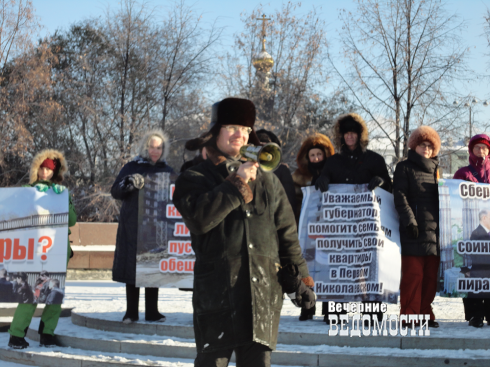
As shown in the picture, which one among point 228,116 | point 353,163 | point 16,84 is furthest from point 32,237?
point 16,84

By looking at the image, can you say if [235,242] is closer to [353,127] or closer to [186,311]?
[353,127]

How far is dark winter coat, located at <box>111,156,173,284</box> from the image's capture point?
629 cm

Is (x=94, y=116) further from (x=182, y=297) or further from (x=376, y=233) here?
(x=376, y=233)

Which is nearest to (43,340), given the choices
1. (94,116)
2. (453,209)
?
(453,209)

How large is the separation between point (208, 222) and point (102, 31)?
2272 cm

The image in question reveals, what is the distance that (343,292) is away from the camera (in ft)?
19.9

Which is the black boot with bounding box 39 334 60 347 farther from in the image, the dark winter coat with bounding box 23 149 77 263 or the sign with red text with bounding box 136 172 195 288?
the sign with red text with bounding box 136 172 195 288

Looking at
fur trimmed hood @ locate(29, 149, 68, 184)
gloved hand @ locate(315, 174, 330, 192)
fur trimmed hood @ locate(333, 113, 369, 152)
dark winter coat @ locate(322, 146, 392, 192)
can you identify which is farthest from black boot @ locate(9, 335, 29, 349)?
fur trimmed hood @ locate(333, 113, 369, 152)

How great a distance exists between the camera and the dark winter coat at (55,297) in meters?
5.80

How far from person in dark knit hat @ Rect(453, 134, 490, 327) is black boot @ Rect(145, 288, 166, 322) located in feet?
10.8

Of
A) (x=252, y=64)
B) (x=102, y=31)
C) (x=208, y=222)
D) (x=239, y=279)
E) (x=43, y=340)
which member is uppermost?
(x=102, y=31)

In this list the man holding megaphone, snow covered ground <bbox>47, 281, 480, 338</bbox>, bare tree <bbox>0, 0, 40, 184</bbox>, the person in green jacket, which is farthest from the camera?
bare tree <bbox>0, 0, 40, 184</bbox>

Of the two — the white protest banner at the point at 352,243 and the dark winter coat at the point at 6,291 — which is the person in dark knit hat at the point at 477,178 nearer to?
the white protest banner at the point at 352,243

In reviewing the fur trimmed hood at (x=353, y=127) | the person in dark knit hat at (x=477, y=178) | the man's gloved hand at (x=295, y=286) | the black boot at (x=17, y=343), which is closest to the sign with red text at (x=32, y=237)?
the black boot at (x=17, y=343)
